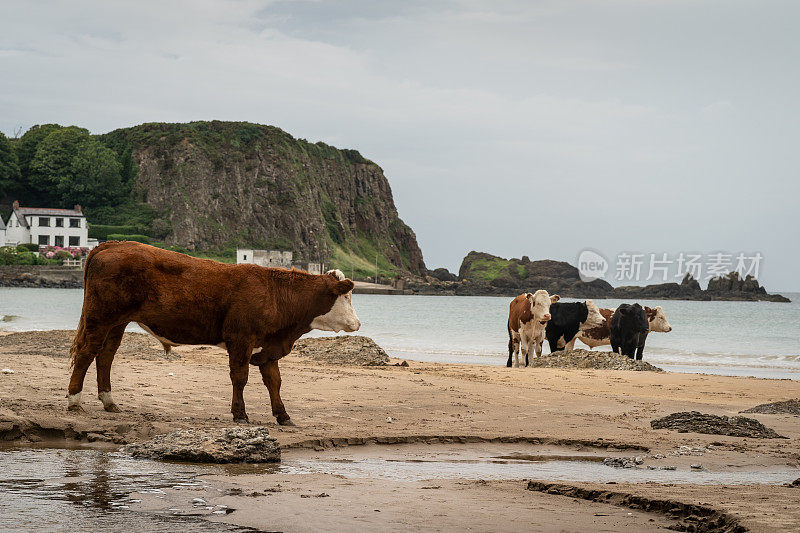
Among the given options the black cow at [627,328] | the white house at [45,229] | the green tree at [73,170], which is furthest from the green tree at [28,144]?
the black cow at [627,328]

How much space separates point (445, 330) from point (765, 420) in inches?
1593

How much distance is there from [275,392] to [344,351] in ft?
37.8

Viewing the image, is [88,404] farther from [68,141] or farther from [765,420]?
[68,141]

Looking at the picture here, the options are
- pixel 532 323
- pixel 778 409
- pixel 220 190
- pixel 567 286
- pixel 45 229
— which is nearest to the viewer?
pixel 778 409

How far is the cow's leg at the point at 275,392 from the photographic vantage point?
10273 mm

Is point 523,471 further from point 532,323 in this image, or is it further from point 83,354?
point 532,323

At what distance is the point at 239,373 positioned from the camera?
10250 mm

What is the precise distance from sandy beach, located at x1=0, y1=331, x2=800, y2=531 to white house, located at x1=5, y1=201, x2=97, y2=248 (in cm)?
11464

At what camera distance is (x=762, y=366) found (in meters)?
31.9

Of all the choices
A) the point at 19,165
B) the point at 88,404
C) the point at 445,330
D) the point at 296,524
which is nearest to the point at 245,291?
the point at 88,404

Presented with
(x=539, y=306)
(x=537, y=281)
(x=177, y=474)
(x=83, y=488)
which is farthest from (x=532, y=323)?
(x=537, y=281)

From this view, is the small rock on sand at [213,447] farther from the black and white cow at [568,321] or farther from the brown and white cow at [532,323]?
the black and white cow at [568,321]

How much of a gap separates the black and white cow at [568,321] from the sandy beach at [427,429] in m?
7.57

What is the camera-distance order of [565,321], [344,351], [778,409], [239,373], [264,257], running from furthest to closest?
[264,257] → [565,321] → [344,351] → [778,409] → [239,373]
